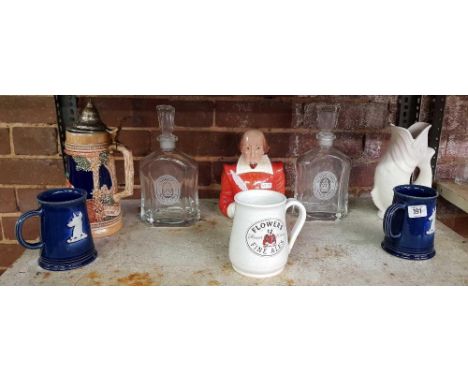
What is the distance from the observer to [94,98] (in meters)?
1.17

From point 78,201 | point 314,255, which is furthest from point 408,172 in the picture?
point 78,201

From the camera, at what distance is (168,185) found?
105cm

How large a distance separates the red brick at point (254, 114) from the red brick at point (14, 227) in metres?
0.64

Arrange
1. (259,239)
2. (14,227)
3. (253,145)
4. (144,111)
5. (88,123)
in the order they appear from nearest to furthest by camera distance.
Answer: (259,239), (88,123), (253,145), (144,111), (14,227)

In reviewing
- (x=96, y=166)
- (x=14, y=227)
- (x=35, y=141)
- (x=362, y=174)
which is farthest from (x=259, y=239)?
(x=14, y=227)

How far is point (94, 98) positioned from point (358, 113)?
2.40 feet

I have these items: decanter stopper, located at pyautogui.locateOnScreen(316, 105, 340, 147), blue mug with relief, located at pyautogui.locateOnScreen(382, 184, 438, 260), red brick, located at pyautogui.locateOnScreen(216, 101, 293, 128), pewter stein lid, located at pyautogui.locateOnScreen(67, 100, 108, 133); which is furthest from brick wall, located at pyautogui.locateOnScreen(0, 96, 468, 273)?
blue mug with relief, located at pyautogui.locateOnScreen(382, 184, 438, 260)

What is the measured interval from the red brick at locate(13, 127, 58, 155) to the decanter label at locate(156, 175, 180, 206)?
383 millimetres

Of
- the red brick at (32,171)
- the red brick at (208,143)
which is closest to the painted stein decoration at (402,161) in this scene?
the red brick at (208,143)

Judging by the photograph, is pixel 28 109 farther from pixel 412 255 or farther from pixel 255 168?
pixel 412 255

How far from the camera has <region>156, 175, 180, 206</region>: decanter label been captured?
1044mm

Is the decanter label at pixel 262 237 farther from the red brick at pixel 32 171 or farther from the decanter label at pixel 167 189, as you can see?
the red brick at pixel 32 171

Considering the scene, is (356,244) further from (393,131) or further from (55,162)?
(55,162)

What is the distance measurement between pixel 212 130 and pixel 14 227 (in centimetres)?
68
